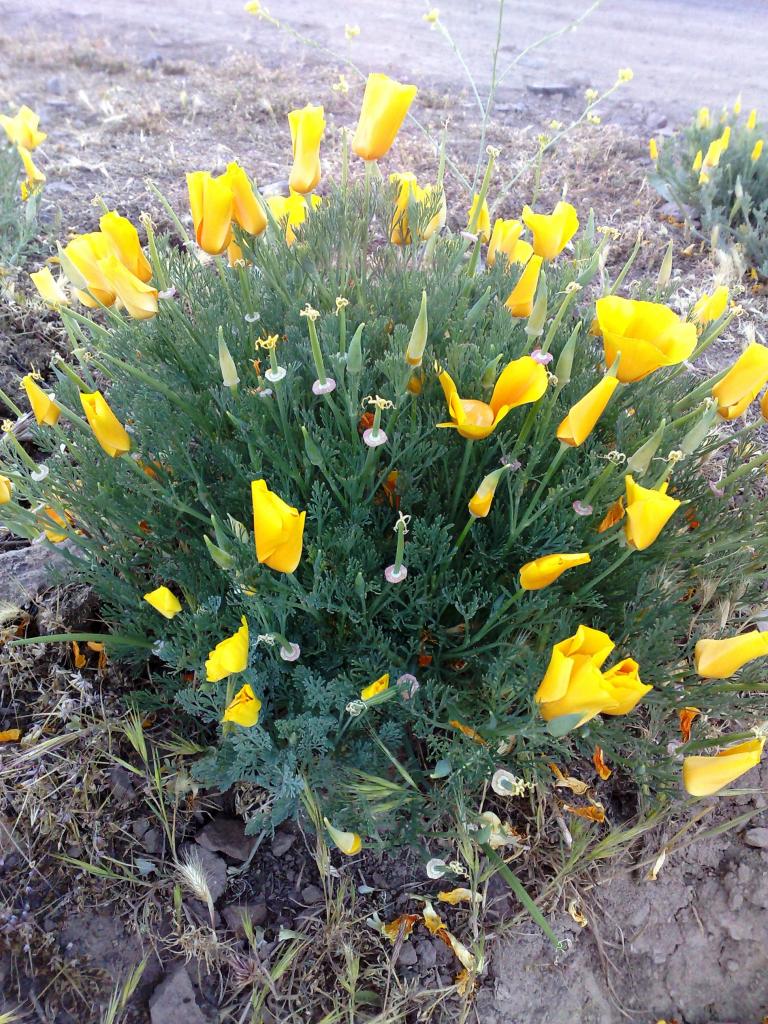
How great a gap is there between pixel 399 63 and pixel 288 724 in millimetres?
7136

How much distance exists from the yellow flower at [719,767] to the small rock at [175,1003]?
1.09 metres

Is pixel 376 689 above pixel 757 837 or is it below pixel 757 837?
above

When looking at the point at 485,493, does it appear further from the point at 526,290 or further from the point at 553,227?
the point at 553,227

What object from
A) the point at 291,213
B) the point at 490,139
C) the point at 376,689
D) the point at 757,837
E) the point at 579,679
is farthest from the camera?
the point at 490,139

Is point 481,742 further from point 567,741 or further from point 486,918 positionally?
point 486,918

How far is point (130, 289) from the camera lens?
5.01 ft

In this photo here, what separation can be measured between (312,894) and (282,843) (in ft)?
0.42

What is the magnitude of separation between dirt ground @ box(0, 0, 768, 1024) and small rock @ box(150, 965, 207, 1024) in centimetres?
2

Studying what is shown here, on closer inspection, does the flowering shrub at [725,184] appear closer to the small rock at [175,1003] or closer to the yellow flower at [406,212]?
the yellow flower at [406,212]

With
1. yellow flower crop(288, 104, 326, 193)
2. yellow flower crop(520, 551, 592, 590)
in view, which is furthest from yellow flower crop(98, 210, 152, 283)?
yellow flower crop(520, 551, 592, 590)

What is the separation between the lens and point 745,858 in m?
1.79

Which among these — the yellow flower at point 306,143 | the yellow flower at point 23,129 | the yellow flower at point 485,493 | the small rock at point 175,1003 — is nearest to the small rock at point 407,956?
the small rock at point 175,1003

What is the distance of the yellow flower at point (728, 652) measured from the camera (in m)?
1.28

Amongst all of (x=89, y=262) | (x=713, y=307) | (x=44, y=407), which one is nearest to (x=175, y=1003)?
(x=44, y=407)
